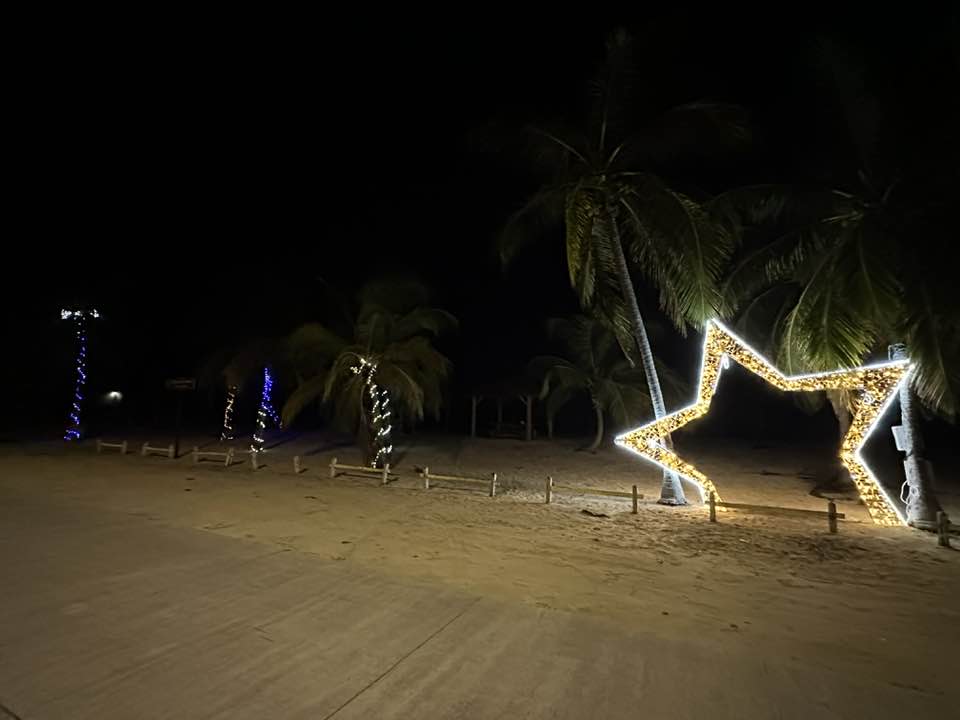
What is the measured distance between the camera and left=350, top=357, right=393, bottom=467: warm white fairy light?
17.0 meters

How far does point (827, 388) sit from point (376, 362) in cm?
1157

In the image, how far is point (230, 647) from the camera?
4.91 meters

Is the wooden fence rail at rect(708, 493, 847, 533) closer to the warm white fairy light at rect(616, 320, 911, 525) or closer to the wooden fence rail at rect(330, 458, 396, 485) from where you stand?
the warm white fairy light at rect(616, 320, 911, 525)

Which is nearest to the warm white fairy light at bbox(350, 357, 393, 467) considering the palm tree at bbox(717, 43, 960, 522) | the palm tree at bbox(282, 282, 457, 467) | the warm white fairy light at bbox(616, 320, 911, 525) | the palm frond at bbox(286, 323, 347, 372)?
the palm tree at bbox(282, 282, 457, 467)

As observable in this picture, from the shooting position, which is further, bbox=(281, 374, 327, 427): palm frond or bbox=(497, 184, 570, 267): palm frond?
bbox=(281, 374, 327, 427): palm frond

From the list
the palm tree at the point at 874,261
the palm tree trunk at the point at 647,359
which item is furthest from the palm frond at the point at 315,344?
the palm tree at the point at 874,261

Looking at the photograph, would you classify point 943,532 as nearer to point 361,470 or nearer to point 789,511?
point 789,511

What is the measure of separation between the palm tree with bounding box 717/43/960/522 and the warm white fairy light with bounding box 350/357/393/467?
34.8 ft

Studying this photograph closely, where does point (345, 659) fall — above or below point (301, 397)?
below

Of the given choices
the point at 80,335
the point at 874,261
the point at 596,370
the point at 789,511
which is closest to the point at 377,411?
the point at 596,370

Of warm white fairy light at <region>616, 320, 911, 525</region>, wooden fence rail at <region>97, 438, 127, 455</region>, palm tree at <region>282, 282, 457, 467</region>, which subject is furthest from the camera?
wooden fence rail at <region>97, 438, 127, 455</region>

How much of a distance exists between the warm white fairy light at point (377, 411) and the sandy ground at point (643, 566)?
2311 millimetres

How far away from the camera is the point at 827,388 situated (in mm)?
10633

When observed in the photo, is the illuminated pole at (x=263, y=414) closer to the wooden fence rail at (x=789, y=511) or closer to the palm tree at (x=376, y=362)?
the palm tree at (x=376, y=362)
